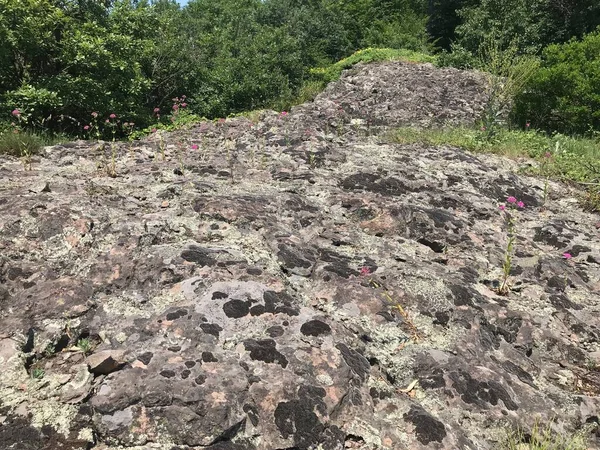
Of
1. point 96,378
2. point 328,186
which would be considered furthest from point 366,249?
point 96,378

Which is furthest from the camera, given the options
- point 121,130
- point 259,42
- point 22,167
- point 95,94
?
point 259,42

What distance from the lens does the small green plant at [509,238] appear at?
12.1 ft

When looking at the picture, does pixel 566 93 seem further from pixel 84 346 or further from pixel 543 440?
pixel 84 346

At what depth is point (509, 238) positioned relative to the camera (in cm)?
457

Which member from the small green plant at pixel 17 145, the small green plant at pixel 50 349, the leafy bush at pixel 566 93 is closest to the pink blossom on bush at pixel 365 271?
the small green plant at pixel 50 349

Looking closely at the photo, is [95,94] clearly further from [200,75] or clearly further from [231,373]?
[231,373]

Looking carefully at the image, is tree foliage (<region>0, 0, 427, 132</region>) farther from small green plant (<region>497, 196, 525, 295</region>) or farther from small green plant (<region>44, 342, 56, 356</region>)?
small green plant (<region>497, 196, 525, 295</region>)

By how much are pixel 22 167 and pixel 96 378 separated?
361cm

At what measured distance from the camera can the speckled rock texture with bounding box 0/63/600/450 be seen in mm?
2146

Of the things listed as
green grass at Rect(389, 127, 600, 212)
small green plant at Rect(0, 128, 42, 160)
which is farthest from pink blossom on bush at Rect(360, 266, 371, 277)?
small green plant at Rect(0, 128, 42, 160)

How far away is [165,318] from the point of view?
2.63 m

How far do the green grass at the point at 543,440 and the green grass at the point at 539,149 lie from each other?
4.51 meters

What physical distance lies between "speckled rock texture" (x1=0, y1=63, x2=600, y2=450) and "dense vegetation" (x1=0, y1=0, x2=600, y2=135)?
14.4ft

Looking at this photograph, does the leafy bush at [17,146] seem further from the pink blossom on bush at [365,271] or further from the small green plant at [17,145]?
the pink blossom on bush at [365,271]
